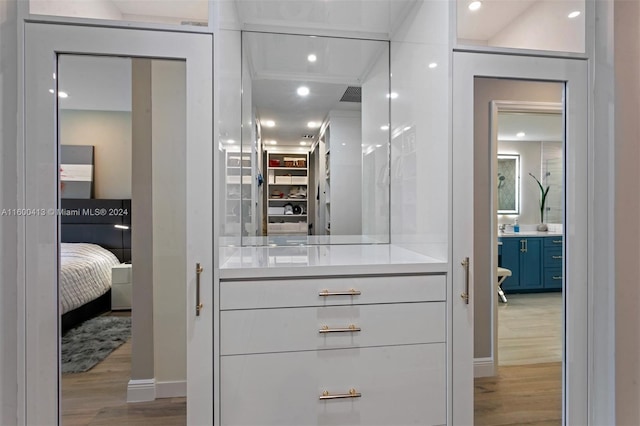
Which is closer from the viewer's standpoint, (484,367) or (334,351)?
(334,351)

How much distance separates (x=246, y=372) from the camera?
126 cm

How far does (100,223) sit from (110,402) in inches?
28.3

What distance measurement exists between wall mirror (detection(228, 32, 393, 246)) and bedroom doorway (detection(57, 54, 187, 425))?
62 centimetres

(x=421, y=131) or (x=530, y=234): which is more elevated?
(x=421, y=131)

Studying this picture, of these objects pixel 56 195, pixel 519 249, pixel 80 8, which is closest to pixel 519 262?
pixel 519 249

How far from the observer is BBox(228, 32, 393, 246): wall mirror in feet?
6.16

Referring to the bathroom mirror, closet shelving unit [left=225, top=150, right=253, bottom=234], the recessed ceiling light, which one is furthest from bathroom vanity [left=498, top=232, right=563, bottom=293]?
closet shelving unit [left=225, top=150, right=253, bottom=234]

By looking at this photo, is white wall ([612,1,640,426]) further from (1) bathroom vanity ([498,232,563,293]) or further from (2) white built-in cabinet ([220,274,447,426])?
(2) white built-in cabinet ([220,274,447,426])

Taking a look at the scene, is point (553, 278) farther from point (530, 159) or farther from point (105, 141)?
point (105, 141)

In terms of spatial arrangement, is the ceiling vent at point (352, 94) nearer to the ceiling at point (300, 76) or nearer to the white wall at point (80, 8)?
the ceiling at point (300, 76)

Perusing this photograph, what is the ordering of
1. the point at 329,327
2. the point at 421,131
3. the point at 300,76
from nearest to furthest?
the point at 329,327
the point at 421,131
the point at 300,76

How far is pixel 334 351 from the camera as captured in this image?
1301mm

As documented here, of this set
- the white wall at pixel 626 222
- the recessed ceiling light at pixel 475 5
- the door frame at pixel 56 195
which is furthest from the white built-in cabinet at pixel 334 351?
the recessed ceiling light at pixel 475 5

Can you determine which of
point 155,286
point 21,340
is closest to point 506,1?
point 155,286
